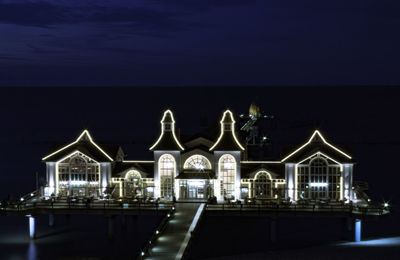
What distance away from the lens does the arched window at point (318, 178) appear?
58031 mm

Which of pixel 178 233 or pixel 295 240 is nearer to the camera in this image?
pixel 178 233

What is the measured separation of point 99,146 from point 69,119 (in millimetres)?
99644

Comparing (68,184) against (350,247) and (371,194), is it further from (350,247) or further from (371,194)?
(371,194)

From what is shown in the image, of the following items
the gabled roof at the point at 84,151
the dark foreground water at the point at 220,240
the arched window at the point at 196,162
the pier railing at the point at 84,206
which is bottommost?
the dark foreground water at the point at 220,240

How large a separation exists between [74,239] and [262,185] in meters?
15.5

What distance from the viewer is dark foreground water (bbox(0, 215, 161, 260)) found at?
176ft

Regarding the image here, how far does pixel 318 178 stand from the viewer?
191ft

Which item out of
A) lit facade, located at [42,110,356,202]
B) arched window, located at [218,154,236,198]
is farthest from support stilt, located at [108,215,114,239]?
arched window, located at [218,154,236,198]

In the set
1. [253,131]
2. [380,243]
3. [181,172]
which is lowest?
[380,243]

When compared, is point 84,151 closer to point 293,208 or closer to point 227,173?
point 227,173

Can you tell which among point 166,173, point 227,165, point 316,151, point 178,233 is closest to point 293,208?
point 316,151

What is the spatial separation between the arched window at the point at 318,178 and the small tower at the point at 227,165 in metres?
5.85

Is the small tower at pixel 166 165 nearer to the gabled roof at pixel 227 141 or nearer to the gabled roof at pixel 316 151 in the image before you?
the gabled roof at pixel 227 141

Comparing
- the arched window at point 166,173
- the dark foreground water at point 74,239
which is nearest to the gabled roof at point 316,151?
the arched window at point 166,173
